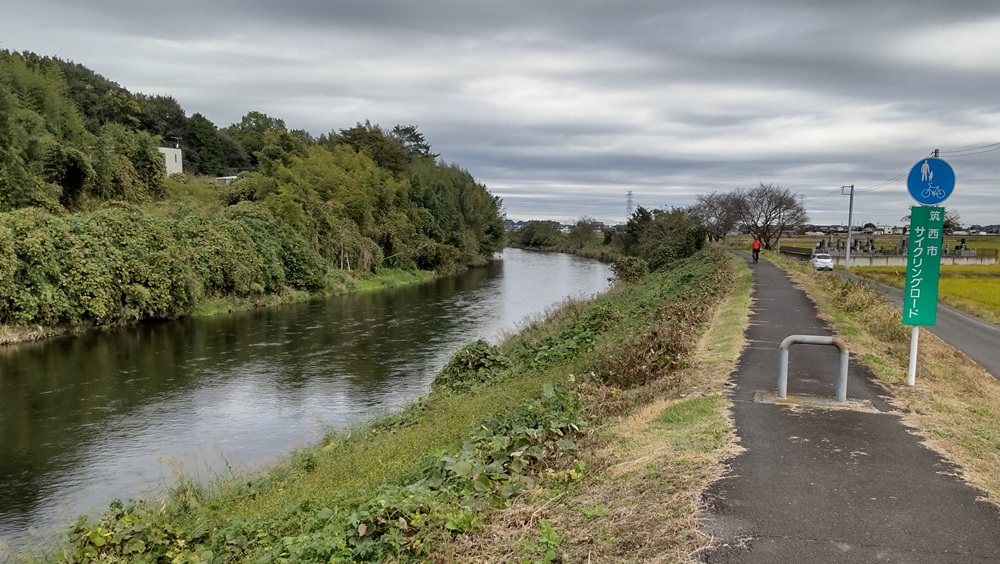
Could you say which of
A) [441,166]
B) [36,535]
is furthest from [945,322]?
[441,166]

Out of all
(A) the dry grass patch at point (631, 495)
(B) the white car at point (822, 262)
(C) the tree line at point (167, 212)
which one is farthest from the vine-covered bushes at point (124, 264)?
(B) the white car at point (822, 262)

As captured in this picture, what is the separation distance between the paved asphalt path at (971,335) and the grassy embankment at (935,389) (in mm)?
2559

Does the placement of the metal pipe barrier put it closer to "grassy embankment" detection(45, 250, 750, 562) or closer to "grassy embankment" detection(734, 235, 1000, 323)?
"grassy embankment" detection(45, 250, 750, 562)

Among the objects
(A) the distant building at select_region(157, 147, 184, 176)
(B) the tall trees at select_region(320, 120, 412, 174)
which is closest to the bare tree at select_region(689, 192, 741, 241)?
(B) the tall trees at select_region(320, 120, 412, 174)

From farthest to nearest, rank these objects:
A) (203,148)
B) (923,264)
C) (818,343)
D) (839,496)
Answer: (203,148) < (923,264) < (818,343) < (839,496)

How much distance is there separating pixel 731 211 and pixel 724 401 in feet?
179

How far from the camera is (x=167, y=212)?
103 ft

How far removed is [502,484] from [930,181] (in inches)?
253

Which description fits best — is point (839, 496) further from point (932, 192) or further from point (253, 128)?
point (253, 128)

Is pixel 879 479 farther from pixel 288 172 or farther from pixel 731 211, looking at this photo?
pixel 731 211

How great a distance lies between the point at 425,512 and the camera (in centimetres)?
467

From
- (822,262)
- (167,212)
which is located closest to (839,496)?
(167,212)

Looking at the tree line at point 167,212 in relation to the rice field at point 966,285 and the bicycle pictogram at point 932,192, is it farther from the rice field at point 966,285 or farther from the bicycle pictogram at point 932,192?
the rice field at point 966,285

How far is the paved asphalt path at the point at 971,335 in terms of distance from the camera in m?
15.6
